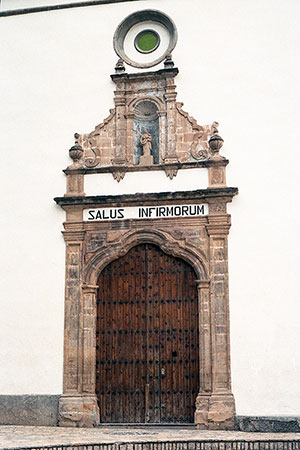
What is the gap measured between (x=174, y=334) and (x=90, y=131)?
4098mm

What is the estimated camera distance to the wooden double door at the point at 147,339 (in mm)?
12406

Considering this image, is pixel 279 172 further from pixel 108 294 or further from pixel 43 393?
pixel 43 393

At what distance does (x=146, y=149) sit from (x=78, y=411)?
4855 millimetres

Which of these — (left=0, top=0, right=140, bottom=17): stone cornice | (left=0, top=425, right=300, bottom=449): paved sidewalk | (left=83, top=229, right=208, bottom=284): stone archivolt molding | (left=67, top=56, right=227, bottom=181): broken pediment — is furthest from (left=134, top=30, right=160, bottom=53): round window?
(left=0, top=425, right=300, bottom=449): paved sidewalk

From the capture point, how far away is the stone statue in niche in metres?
13.1

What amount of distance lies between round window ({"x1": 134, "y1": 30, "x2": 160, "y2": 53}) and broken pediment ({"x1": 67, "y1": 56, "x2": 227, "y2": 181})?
581 mm

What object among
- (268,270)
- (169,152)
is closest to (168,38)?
(169,152)

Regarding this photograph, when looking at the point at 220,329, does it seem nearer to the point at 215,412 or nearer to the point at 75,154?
the point at 215,412

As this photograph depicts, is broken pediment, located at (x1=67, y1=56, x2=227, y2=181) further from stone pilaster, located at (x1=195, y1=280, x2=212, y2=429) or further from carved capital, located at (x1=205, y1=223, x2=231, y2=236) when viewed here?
stone pilaster, located at (x1=195, y1=280, x2=212, y2=429)

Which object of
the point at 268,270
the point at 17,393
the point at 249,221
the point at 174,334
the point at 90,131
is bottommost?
the point at 17,393

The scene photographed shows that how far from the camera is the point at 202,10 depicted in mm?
13398

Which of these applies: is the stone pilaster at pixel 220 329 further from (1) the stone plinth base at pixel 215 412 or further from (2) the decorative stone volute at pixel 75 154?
Answer: (2) the decorative stone volute at pixel 75 154

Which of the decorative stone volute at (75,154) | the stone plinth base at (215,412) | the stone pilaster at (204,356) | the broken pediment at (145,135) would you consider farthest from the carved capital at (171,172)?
the stone plinth base at (215,412)

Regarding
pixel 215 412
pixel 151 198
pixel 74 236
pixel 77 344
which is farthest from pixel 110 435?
pixel 151 198
